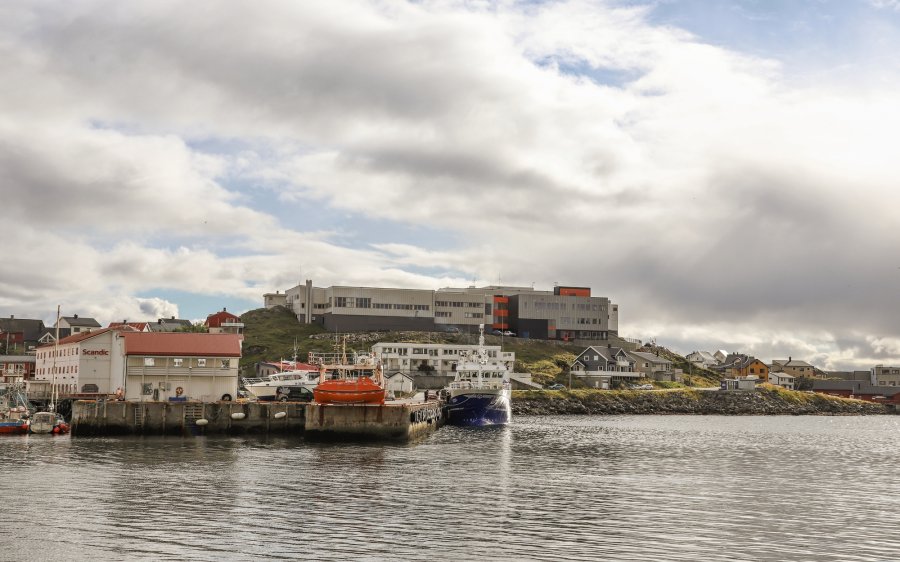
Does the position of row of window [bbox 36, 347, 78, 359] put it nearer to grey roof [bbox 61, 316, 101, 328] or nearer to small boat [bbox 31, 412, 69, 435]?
small boat [bbox 31, 412, 69, 435]

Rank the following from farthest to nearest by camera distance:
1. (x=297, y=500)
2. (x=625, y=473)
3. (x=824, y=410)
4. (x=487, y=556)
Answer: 1. (x=824, y=410)
2. (x=625, y=473)
3. (x=297, y=500)
4. (x=487, y=556)

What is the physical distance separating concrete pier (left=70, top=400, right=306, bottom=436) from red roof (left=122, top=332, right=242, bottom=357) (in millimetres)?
8487

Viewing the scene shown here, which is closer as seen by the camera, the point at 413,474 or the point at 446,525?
the point at 446,525

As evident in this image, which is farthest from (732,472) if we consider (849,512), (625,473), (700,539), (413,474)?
(700,539)

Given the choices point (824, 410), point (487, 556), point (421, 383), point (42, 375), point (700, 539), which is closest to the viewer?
point (487, 556)

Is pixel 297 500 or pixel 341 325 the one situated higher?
pixel 341 325

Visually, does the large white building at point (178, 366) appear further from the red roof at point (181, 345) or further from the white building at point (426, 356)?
the white building at point (426, 356)

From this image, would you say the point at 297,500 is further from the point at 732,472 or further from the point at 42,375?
the point at 42,375

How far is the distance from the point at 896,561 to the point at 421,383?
130951 millimetres

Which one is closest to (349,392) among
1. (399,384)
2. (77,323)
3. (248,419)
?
(248,419)

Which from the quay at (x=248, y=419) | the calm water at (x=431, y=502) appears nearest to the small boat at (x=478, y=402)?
the quay at (x=248, y=419)

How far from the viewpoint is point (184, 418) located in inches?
3388

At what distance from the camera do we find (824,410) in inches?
7648

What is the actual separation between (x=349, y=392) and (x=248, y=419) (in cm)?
1381
